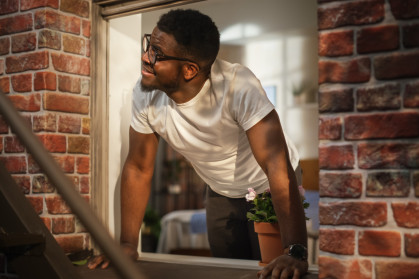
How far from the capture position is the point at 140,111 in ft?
7.82

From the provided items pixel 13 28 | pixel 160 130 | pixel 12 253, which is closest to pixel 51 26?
pixel 13 28

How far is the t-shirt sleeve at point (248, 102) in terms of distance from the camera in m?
2.06

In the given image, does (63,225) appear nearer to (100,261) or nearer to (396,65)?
(100,261)

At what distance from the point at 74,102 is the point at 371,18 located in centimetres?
142

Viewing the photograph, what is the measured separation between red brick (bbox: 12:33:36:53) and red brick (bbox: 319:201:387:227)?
1491 mm

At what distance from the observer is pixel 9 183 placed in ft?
6.38

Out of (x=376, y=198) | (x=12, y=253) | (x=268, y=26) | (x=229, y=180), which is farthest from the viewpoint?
(x=268, y=26)

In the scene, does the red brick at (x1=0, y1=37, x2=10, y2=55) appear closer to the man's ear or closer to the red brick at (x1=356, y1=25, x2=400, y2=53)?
the man's ear

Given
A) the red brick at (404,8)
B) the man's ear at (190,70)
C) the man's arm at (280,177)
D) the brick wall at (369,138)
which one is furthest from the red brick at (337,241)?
the man's ear at (190,70)

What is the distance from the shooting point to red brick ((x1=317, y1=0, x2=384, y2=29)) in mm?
1510

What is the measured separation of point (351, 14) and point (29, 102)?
1.46 metres

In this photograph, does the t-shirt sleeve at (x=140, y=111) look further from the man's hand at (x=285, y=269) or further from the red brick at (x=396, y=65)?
the red brick at (x=396, y=65)

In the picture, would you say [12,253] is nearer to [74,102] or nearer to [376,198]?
[74,102]

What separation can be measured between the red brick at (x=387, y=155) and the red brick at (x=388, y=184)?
2cm
